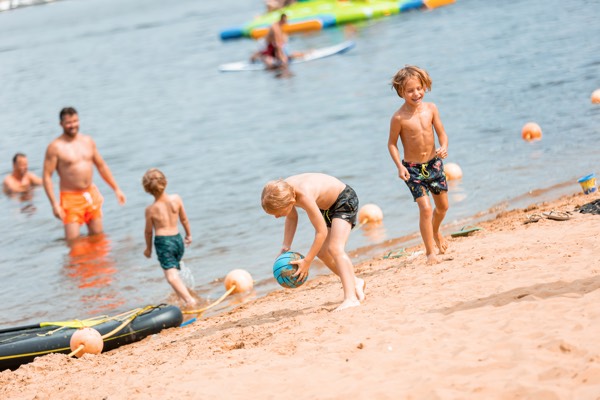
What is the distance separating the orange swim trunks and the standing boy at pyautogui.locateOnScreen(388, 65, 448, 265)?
544 cm

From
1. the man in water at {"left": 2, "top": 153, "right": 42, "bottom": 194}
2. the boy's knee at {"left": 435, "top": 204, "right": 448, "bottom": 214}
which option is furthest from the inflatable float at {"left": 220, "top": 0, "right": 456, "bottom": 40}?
the boy's knee at {"left": 435, "top": 204, "right": 448, "bottom": 214}

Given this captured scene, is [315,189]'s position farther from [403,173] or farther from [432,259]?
[432,259]

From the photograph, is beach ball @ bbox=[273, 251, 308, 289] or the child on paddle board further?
the child on paddle board

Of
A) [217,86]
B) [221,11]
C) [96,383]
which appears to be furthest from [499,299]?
[221,11]

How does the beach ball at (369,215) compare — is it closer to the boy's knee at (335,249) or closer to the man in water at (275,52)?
the boy's knee at (335,249)

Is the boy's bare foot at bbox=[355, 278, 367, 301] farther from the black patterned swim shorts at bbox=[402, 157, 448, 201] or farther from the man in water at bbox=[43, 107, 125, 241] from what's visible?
the man in water at bbox=[43, 107, 125, 241]

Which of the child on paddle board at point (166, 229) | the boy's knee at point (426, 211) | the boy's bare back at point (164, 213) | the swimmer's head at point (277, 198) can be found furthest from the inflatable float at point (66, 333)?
the boy's knee at point (426, 211)

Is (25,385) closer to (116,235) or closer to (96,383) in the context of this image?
(96,383)

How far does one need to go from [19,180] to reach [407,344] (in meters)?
13.2

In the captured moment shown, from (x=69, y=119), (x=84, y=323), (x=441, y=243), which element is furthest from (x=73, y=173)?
(x=441, y=243)

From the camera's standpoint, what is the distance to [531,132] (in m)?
14.2

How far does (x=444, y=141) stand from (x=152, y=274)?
462cm

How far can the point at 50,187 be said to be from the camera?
39.1ft

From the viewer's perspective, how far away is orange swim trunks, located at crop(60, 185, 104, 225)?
11.9 m
